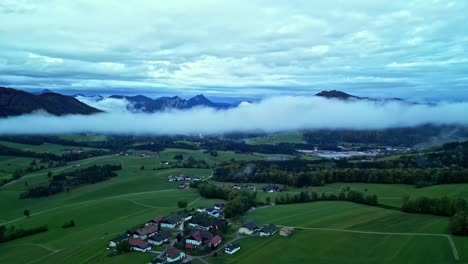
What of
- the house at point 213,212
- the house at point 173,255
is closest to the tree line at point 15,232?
the house at point 213,212

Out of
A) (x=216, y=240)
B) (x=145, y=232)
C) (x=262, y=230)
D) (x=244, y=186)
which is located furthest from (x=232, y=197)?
(x=216, y=240)

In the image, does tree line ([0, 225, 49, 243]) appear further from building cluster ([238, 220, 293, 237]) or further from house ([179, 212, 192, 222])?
building cluster ([238, 220, 293, 237])

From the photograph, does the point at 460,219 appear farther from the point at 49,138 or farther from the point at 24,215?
the point at 49,138

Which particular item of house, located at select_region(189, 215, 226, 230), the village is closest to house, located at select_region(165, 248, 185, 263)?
the village

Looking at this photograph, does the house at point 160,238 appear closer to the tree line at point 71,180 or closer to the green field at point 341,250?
the green field at point 341,250

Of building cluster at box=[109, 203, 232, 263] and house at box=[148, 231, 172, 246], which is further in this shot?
house at box=[148, 231, 172, 246]

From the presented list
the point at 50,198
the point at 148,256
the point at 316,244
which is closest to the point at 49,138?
the point at 50,198
